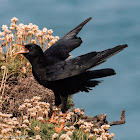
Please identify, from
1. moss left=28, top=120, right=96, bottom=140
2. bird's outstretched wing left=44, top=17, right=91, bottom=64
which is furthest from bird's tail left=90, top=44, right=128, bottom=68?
moss left=28, top=120, right=96, bottom=140

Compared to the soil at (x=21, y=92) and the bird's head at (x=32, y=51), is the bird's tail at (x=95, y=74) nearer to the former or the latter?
the bird's head at (x=32, y=51)

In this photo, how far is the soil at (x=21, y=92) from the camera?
748 centimetres

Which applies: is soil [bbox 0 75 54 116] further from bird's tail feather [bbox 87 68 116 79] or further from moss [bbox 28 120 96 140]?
bird's tail feather [bbox 87 68 116 79]

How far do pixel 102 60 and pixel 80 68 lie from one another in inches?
16.8

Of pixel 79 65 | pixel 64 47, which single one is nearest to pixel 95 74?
pixel 79 65

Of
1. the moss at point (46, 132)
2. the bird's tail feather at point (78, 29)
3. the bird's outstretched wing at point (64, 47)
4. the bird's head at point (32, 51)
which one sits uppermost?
the bird's tail feather at point (78, 29)

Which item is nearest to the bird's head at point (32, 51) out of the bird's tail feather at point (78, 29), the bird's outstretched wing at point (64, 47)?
the bird's outstretched wing at point (64, 47)

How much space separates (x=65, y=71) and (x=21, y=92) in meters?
2.33

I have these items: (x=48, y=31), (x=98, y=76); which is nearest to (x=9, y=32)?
(x=48, y=31)

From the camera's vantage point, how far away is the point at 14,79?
7910 millimetres

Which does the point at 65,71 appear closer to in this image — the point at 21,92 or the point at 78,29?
the point at 78,29

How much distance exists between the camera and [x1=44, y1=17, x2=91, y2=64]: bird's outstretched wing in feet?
21.2

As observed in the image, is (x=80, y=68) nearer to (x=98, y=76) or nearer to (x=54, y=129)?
(x=98, y=76)

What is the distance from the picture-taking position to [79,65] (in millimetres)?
5750
